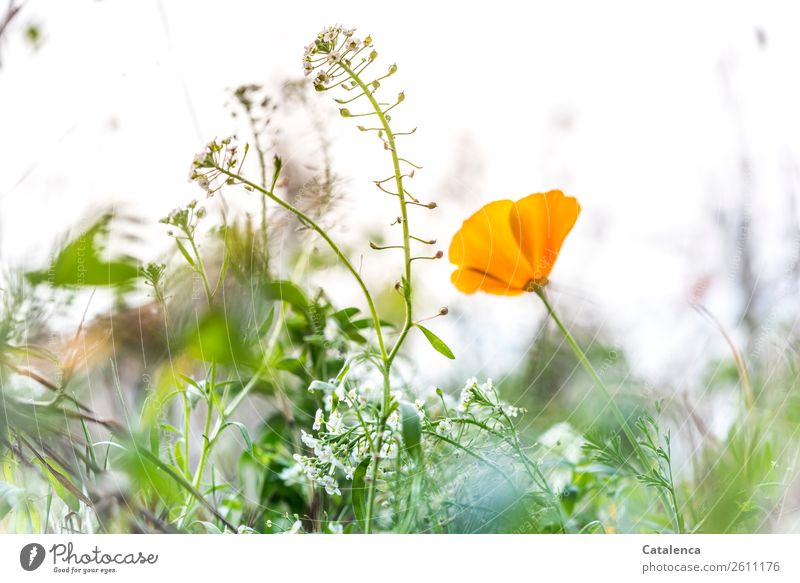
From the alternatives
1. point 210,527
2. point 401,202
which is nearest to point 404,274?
point 401,202

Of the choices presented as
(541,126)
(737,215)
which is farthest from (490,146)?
(737,215)

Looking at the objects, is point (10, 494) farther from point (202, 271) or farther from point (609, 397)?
point (609, 397)

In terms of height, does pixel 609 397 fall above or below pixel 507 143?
below

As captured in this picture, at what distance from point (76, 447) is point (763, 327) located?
36 cm

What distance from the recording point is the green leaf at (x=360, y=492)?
33cm

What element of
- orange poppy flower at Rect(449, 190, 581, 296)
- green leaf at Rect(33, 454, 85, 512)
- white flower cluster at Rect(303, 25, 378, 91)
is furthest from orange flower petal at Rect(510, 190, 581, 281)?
green leaf at Rect(33, 454, 85, 512)

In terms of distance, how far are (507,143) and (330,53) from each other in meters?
0.11

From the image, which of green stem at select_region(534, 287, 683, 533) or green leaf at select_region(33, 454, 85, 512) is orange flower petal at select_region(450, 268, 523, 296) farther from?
green leaf at select_region(33, 454, 85, 512)

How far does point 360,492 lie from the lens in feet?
1.10

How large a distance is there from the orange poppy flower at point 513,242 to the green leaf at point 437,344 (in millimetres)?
35

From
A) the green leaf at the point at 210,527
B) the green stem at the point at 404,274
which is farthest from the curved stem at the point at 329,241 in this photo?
the green leaf at the point at 210,527

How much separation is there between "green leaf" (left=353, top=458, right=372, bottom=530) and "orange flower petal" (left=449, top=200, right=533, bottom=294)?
0.11m

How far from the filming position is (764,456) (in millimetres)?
367
